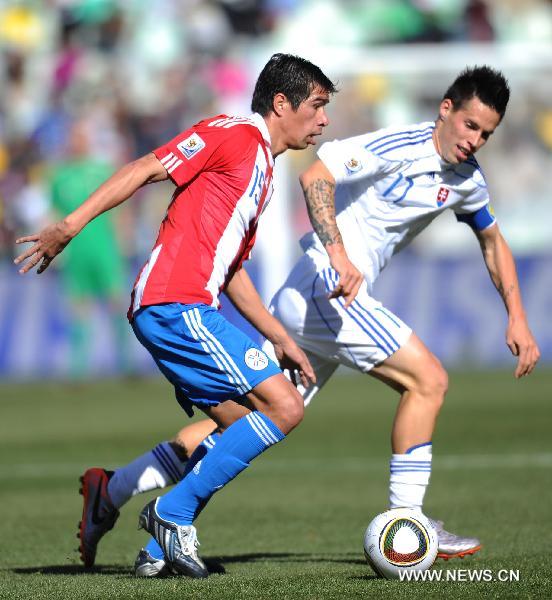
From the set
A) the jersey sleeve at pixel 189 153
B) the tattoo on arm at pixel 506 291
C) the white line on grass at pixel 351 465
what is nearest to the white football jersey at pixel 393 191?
the tattoo on arm at pixel 506 291

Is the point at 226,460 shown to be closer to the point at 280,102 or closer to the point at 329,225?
the point at 329,225

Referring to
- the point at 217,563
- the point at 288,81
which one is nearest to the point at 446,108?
the point at 288,81

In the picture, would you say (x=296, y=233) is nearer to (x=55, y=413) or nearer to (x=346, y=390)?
(x=346, y=390)

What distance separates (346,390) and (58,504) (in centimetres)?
838

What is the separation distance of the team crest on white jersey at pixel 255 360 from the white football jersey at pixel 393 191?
1.28 meters

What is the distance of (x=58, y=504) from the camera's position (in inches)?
345

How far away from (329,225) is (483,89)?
112cm

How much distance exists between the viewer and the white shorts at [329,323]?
6418 mm

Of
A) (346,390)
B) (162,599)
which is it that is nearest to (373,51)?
(346,390)

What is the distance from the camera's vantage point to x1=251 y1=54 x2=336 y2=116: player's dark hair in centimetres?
588

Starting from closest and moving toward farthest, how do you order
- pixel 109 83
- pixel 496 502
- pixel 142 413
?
pixel 496 502 → pixel 142 413 → pixel 109 83

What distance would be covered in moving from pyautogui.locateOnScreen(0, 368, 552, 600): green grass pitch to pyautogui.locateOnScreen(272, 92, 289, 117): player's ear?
2.07m

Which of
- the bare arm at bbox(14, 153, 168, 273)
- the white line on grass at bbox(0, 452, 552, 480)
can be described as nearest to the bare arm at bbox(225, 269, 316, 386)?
the bare arm at bbox(14, 153, 168, 273)

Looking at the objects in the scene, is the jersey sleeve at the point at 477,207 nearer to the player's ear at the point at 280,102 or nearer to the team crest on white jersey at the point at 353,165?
the team crest on white jersey at the point at 353,165
